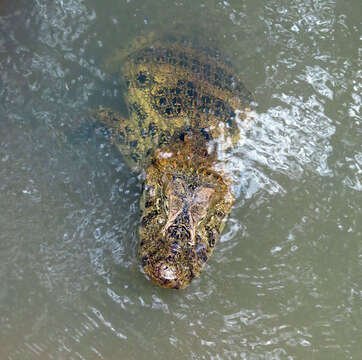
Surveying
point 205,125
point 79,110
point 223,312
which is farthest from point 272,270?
point 79,110

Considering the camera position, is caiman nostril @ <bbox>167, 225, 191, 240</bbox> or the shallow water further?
the shallow water

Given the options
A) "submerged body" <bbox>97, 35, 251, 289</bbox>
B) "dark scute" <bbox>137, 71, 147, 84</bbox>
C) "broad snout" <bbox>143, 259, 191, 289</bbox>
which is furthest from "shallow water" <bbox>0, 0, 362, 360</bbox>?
"broad snout" <bbox>143, 259, 191, 289</bbox>

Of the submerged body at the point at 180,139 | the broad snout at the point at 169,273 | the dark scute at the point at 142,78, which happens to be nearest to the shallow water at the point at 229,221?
the submerged body at the point at 180,139

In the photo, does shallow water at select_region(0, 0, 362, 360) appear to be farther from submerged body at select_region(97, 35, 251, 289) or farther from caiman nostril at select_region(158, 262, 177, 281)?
caiman nostril at select_region(158, 262, 177, 281)

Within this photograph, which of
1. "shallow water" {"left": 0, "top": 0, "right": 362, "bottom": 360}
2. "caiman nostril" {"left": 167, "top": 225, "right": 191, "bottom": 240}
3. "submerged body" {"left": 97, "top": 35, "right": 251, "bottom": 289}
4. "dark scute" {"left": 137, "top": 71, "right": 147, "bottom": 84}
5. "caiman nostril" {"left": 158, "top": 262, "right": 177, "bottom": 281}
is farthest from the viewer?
"dark scute" {"left": 137, "top": 71, "right": 147, "bottom": 84}

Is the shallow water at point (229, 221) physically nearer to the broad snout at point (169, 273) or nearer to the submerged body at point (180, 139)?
the submerged body at point (180, 139)

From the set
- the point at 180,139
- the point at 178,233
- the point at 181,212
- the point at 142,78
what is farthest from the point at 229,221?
the point at 142,78

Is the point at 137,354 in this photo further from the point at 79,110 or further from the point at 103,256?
the point at 79,110
